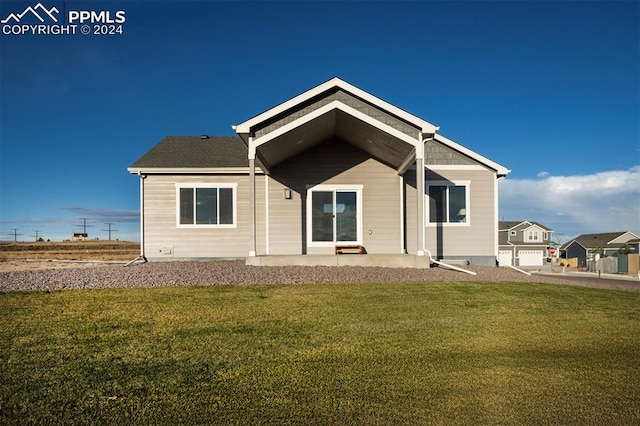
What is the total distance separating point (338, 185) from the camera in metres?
16.3

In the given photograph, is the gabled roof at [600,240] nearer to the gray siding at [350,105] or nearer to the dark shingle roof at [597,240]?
the dark shingle roof at [597,240]

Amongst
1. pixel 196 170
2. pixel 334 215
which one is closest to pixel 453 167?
pixel 334 215

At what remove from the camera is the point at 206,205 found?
55.1 feet

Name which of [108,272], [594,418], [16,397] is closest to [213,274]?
[108,272]

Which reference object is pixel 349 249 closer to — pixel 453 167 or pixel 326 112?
pixel 453 167

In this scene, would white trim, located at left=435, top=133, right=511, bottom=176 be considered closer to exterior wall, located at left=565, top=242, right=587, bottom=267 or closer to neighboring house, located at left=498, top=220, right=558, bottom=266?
neighboring house, located at left=498, top=220, right=558, bottom=266

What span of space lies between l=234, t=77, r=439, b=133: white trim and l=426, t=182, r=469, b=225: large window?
396 cm

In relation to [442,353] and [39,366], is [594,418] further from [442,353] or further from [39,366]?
[39,366]

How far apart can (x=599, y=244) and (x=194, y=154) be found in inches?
2423

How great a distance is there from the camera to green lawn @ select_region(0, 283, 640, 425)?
12.9ft

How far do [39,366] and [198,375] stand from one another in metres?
1.75

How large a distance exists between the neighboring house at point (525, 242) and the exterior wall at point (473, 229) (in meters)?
44.2

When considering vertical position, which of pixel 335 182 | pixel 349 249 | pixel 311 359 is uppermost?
pixel 335 182

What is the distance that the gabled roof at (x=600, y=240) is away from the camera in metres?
60.8
